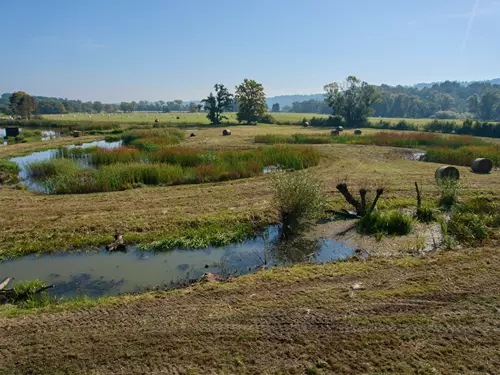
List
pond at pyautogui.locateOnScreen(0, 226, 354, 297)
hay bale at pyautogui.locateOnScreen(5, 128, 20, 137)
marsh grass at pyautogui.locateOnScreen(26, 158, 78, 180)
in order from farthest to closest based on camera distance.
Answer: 1. hay bale at pyautogui.locateOnScreen(5, 128, 20, 137)
2. marsh grass at pyautogui.locateOnScreen(26, 158, 78, 180)
3. pond at pyautogui.locateOnScreen(0, 226, 354, 297)

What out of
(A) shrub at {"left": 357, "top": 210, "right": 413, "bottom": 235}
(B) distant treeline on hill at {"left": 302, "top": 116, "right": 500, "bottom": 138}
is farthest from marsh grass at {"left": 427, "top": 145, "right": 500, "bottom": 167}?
(B) distant treeline on hill at {"left": 302, "top": 116, "right": 500, "bottom": 138}

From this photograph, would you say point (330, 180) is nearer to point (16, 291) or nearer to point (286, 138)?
point (16, 291)

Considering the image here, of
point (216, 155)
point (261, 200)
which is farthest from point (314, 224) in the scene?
point (216, 155)

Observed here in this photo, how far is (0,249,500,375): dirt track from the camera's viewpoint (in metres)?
4.60

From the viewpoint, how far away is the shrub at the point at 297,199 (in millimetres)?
10617

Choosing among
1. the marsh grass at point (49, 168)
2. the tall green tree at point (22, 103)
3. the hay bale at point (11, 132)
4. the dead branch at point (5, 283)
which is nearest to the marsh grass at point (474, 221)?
the dead branch at point (5, 283)

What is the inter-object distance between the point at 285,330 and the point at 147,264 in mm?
4666

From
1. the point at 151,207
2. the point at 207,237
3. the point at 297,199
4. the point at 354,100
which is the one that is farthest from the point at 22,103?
the point at 297,199

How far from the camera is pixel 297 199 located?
34.9 ft

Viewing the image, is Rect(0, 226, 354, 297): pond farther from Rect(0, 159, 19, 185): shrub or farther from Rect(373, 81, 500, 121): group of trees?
Rect(373, 81, 500, 121): group of trees

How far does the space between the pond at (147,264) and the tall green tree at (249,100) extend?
206 feet

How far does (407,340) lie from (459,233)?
5928 mm

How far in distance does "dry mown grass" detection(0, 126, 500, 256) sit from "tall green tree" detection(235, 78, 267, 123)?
5328cm

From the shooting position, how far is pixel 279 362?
4.61 metres
